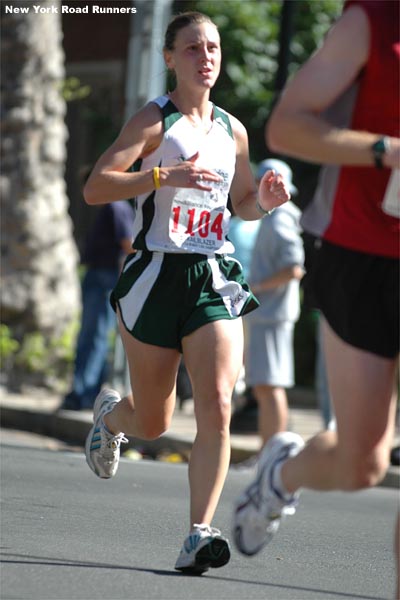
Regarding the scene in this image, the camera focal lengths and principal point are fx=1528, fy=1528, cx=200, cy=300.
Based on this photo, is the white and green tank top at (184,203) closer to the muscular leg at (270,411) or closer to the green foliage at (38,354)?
the muscular leg at (270,411)

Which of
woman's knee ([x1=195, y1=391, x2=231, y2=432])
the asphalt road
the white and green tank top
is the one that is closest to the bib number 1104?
the white and green tank top

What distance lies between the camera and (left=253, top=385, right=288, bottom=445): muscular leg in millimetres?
9734

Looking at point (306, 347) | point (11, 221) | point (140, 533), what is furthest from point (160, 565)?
point (306, 347)

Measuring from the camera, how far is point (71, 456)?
32.1 ft

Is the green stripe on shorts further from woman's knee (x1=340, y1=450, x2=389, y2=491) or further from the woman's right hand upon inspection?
woman's knee (x1=340, y1=450, x2=389, y2=491)

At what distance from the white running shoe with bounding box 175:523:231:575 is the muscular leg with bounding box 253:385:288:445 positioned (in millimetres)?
4324

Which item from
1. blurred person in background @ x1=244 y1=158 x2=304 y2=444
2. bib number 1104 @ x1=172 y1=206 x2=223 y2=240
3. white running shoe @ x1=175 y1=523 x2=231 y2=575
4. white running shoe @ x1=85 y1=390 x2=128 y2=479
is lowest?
blurred person in background @ x1=244 y1=158 x2=304 y2=444

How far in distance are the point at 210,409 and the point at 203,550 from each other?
502mm

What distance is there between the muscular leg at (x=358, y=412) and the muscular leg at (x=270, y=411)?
5.35 metres

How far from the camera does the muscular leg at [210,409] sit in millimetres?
5422

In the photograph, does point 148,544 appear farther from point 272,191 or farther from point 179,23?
point 179,23

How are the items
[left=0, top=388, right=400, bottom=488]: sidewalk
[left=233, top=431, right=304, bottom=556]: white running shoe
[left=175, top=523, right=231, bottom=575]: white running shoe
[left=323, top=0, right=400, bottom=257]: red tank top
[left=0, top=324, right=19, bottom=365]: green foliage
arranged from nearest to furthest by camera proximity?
[left=323, top=0, right=400, bottom=257]: red tank top
[left=233, top=431, right=304, bottom=556]: white running shoe
[left=175, top=523, right=231, bottom=575]: white running shoe
[left=0, top=388, right=400, bottom=488]: sidewalk
[left=0, top=324, right=19, bottom=365]: green foliage

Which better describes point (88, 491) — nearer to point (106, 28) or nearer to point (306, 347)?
point (306, 347)

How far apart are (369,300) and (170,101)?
177 centimetres
